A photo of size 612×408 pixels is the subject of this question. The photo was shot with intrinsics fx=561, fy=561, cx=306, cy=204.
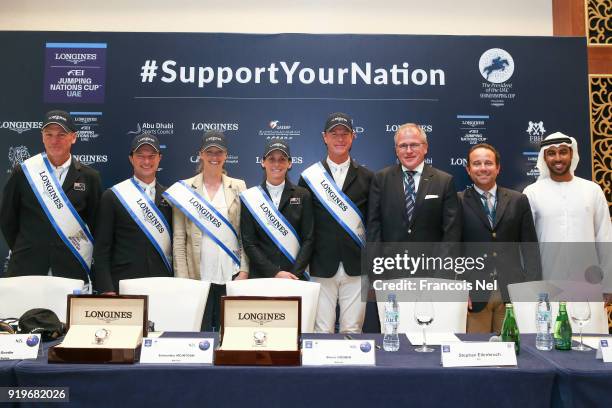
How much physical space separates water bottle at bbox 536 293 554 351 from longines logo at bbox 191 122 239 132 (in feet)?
10.1

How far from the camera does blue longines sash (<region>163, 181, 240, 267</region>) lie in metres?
3.51

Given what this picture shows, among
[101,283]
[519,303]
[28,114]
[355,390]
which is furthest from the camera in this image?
[28,114]

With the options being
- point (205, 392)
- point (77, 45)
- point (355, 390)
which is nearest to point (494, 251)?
point (355, 390)

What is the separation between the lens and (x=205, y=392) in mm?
1541

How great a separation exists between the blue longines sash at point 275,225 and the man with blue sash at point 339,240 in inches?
6.1

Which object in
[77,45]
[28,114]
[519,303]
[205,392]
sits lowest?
[205,392]

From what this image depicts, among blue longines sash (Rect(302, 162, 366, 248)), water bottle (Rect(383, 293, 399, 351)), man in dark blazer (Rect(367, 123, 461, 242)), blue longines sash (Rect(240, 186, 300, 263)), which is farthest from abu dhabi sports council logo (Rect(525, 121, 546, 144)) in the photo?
water bottle (Rect(383, 293, 399, 351))

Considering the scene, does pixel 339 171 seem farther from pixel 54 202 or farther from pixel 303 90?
pixel 54 202

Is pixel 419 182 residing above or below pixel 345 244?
above

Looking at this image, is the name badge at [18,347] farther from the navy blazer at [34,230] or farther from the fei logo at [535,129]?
the fei logo at [535,129]

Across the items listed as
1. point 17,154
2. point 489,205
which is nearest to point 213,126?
point 17,154

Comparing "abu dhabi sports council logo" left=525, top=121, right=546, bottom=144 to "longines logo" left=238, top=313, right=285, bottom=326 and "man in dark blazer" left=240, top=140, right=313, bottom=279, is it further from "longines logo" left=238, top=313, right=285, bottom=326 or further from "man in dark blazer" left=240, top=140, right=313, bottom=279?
"longines logo" left=238, top=313, right=285, bottom=326

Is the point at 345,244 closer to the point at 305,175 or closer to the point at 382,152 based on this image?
the point at 305,175

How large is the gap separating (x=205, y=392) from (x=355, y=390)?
41cm
